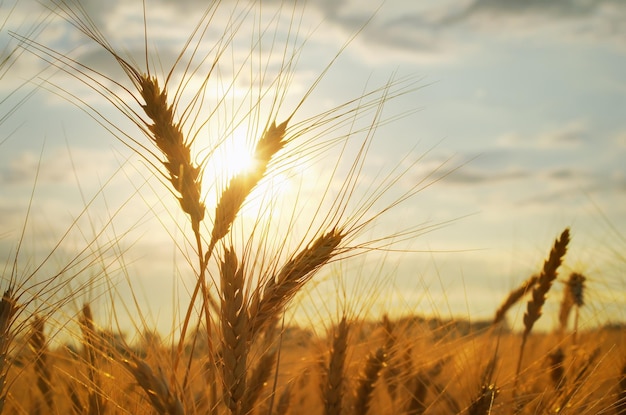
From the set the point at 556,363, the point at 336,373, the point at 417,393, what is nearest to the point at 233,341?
the point at 336,373

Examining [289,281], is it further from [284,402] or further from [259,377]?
[284,402]

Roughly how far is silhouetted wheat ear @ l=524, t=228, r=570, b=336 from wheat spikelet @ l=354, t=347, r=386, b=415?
1112mm

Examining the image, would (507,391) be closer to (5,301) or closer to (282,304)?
(282,304)

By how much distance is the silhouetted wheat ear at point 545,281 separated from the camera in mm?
4219

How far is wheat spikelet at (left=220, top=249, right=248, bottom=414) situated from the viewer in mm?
2271

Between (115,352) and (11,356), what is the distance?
1.78 ft

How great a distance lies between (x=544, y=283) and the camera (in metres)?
4.35

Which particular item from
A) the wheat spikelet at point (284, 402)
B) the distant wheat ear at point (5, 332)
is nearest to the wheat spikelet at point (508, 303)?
→ the wheat spikelet at point (284, 402)

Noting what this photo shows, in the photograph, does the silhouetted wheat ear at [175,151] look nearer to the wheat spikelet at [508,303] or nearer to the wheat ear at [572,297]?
the wheat spikelet at [508,303]

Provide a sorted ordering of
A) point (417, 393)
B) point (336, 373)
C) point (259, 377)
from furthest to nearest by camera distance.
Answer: point (417, 393)
point (336, 373)
point (259, 377)

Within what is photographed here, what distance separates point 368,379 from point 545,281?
144 centimetres

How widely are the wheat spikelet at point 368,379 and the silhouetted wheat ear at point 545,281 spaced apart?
1.11m

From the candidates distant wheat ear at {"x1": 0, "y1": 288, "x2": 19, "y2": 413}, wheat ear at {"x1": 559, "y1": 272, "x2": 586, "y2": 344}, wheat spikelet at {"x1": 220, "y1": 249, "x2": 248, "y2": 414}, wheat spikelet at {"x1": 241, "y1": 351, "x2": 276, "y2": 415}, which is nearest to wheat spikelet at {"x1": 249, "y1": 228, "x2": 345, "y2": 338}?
wheat spikelet at {"x1": 220, "y1": 249, "x2": 248, "y2": 414}

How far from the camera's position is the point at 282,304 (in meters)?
2.37
